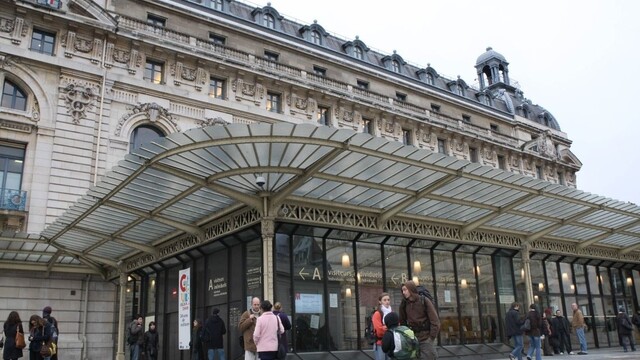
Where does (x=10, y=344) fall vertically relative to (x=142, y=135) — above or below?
below

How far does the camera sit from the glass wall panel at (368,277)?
53.5ft

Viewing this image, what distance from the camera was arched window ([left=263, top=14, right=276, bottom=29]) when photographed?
33.4 metres

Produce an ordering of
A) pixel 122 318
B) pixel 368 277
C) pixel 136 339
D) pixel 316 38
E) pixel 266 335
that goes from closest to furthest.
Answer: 1. pixel 266 335
2. pixel 368 277
3. pixel 136 339
4. pixel 122 318
5. pixel 316 38

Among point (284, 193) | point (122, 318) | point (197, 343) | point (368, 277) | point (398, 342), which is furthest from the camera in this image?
point (122, 318)

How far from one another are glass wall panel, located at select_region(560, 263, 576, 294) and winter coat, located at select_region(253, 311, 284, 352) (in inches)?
698

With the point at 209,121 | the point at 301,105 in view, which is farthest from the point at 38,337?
the point at 301,105

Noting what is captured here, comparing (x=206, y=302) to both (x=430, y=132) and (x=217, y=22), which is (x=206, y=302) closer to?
(x=217, y=22)

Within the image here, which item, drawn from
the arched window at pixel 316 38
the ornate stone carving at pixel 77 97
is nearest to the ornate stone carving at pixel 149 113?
the ornate stone carving at pixel 77 97

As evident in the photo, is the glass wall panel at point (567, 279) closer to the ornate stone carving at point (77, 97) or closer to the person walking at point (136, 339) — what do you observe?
the person walking at point (136, 339)

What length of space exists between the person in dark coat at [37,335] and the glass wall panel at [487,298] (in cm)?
1411

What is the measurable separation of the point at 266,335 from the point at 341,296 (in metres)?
6.08

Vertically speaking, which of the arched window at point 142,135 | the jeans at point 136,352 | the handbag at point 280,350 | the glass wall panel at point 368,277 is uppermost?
the arched window at point 142,135

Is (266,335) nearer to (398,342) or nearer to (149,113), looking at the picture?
(398,342)

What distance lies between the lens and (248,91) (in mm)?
28469
